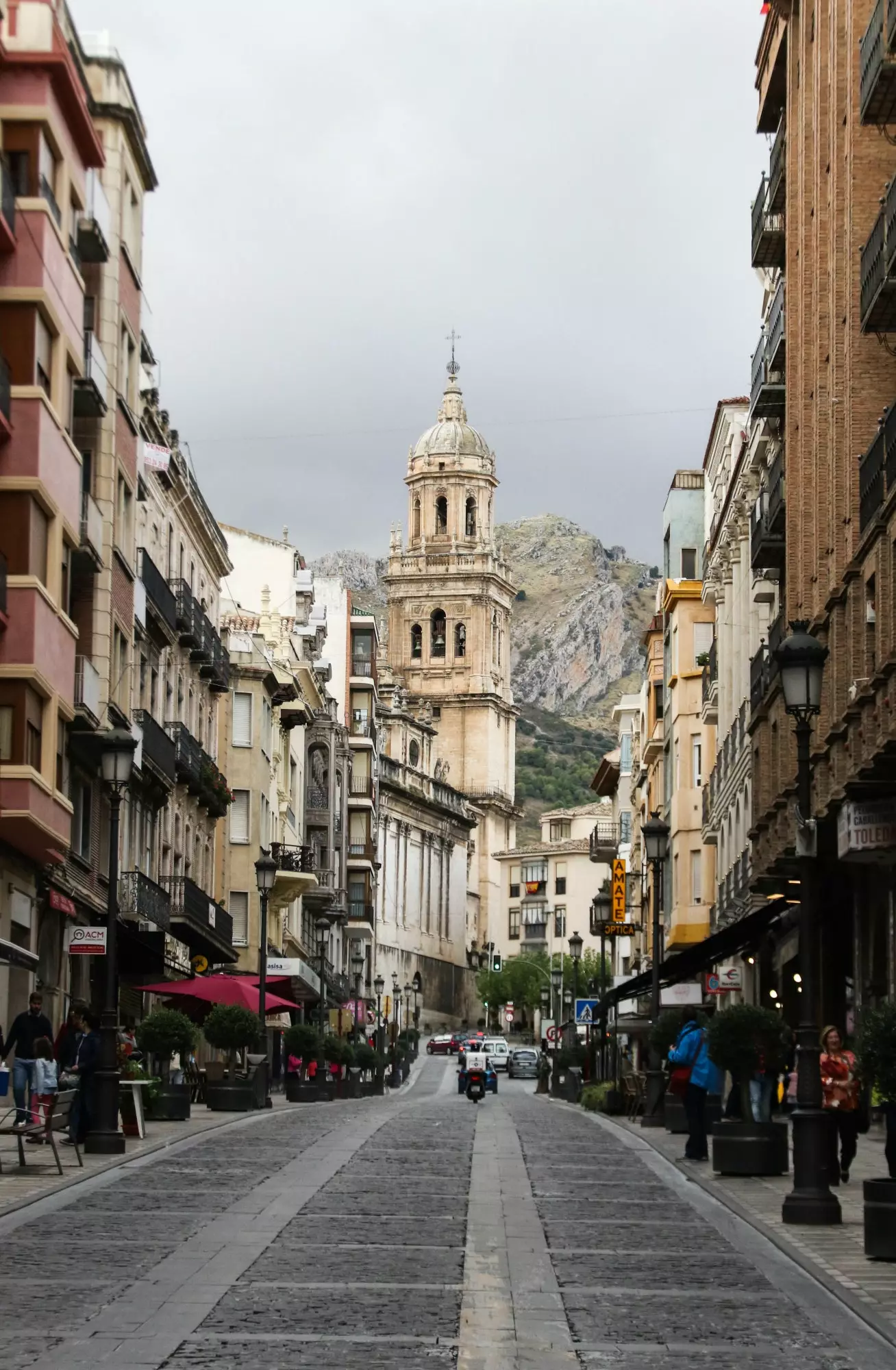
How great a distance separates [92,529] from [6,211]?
9.34 meters

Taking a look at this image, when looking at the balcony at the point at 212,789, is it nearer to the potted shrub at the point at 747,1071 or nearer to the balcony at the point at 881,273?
the balcony at the point at 881,273

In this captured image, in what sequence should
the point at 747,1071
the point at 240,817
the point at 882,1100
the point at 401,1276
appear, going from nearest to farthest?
the point at 401,1276 → the point at 882,1100 → the point at 747,1071 → the point at 240,817

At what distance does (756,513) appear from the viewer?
49844mm

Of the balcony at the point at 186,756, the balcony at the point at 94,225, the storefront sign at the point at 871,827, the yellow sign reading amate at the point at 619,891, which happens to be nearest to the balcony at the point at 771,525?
the balcony at the point at 94,225

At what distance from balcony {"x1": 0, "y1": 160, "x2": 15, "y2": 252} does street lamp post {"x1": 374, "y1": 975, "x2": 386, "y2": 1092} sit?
37.0 metres

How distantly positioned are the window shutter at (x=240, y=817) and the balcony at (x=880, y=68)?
4769cm

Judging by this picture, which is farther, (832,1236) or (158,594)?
(158,594)

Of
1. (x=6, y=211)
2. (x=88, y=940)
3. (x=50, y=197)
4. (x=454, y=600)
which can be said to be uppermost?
(x=454, y=600)

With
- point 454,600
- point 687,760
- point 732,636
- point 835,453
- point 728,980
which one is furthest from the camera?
point 454,600

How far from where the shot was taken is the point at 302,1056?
5484 cm

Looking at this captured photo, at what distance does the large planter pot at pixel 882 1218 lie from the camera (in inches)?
614

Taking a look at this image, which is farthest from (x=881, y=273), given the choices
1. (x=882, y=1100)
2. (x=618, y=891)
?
(x=618, y=891)

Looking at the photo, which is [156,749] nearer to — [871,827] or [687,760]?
[871,827]

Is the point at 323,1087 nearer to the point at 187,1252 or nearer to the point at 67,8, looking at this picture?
the point at 67,8
